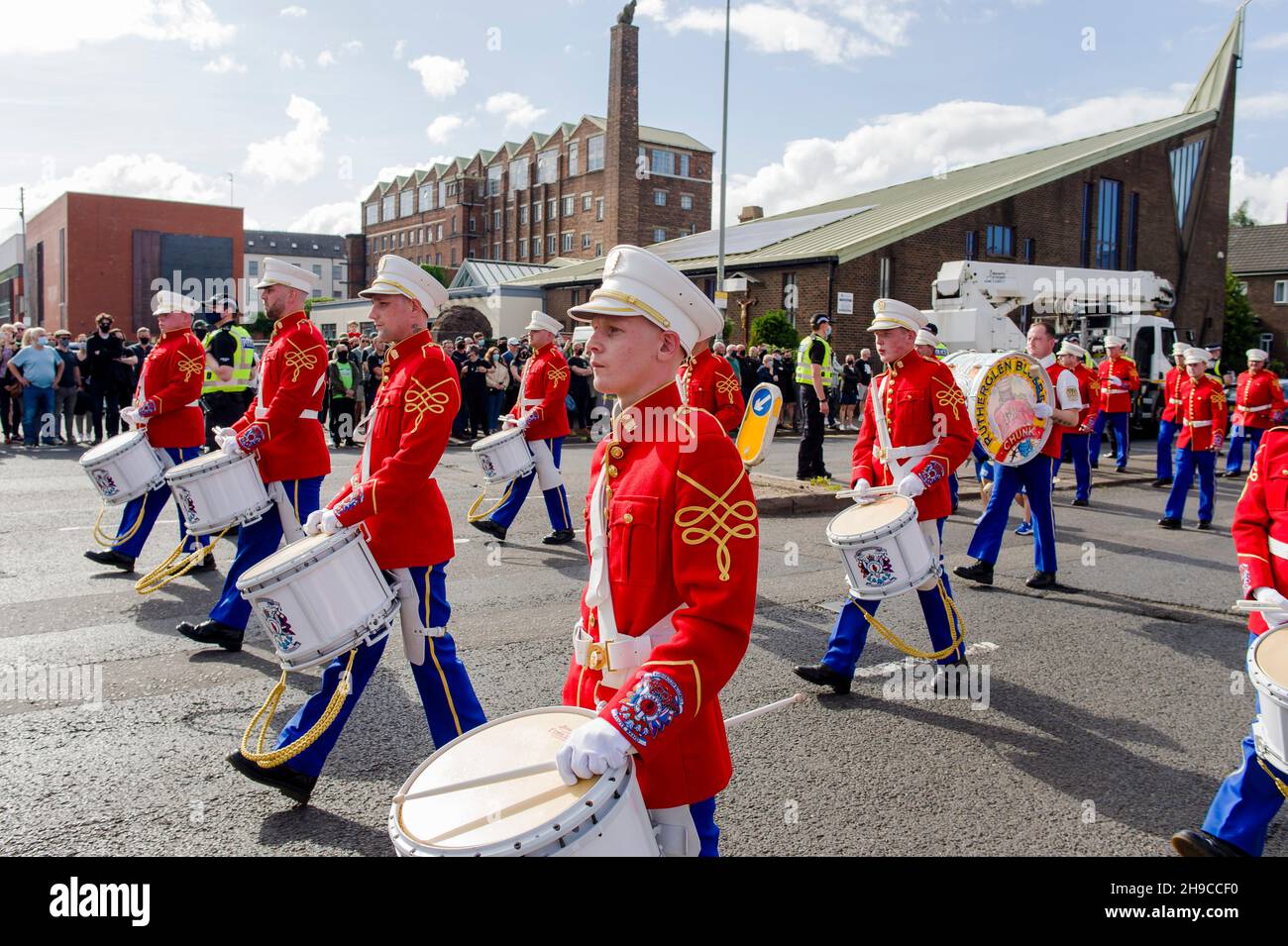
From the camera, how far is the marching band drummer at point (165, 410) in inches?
313

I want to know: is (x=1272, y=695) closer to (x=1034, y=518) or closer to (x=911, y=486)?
(x=911, y=486)

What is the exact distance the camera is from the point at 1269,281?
59781mm

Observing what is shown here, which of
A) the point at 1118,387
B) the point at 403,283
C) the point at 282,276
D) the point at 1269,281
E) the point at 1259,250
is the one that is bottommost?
the point at 1118,387

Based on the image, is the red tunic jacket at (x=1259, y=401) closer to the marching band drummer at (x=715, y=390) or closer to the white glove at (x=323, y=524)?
the marching band drummer at (x=715, y=390)

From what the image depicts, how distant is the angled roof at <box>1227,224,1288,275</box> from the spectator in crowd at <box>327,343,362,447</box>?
57394 mm

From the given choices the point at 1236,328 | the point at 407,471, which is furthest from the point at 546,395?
the point at 1236,328

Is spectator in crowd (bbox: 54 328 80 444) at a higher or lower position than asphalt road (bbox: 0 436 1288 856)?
higher

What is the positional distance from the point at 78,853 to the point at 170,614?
355cm

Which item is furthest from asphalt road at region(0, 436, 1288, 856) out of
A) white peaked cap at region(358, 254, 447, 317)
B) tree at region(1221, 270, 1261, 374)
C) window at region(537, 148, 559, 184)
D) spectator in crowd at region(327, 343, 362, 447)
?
window at region(537, 148, 559, 184)

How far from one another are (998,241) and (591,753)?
36.7 m

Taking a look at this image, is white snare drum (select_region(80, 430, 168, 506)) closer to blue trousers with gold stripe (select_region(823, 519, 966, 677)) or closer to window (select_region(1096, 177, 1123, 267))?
blue trousers with gold stripe (select_region(823, 519, 966, 677))

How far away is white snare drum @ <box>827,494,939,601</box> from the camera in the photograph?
206 inches

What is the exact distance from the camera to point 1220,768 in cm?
473
